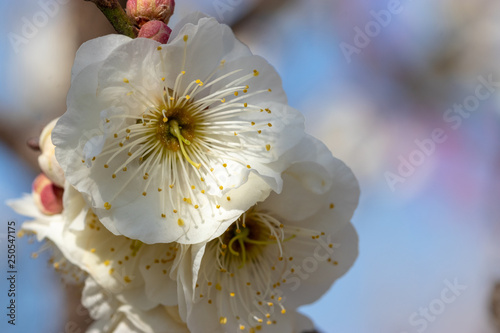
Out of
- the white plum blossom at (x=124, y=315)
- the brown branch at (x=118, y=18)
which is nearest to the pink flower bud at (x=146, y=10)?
the brown branch at (x=118, y=18)

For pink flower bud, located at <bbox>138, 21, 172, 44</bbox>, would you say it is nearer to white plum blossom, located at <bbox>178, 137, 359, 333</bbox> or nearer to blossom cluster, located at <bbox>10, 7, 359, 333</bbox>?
blossom cluster, located at <bbox>10, 7, 359, 333</bbox>

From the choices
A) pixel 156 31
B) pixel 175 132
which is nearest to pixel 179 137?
pixel 175 132

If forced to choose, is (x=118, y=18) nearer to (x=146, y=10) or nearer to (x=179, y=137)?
(x=146, y=10)

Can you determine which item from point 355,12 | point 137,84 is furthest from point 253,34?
point 137,84

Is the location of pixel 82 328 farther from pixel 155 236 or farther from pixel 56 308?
pixel 155 236

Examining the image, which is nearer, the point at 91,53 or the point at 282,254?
the point at 91,53

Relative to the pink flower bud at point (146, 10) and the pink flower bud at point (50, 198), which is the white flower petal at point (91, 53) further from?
the pink flower bud at point (50, 198)
